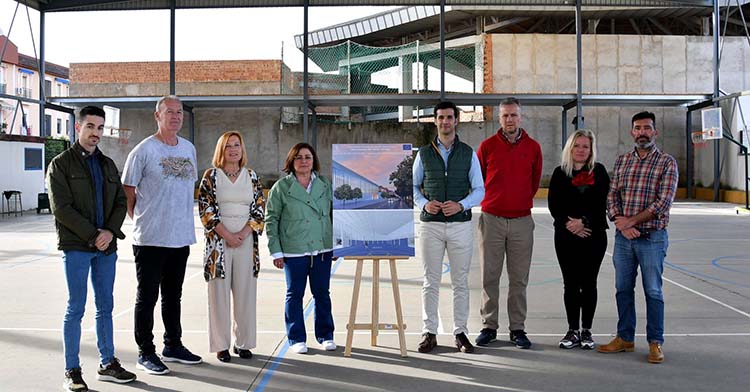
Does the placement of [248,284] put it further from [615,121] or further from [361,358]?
[615,121]

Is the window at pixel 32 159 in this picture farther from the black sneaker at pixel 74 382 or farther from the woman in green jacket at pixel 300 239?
the black sneaker at pixel 74 382

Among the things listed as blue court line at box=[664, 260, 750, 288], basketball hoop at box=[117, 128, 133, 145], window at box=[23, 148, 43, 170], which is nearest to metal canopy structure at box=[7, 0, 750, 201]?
basketball hoop at box=[117, 128, 133, 145]

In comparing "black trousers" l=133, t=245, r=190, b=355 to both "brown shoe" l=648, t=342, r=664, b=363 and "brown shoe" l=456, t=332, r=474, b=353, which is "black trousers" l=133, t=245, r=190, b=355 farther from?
"brown shoe" l=648, t=342, r=664, b=363

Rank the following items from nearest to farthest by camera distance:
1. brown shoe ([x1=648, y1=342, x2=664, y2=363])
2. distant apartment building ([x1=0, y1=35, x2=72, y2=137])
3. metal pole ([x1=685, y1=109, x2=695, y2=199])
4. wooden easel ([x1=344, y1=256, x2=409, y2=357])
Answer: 1. brown shoe ([x1=648, y1=342, x2=664, y2=363])
2. wooden easel ([x1=344, y1=256, x2=409, y2=357])
3. metal pole ([x1=685, y1=109, x2=695, y2=199])
4. distant apartment building ([x1=0, y1=35, x2=72, y2=137])

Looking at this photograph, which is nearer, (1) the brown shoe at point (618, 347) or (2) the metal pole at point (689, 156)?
(1) the brown shoe at point (618, 347)

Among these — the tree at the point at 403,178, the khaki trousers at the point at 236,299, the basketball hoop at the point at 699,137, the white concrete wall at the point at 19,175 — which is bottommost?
the khaki trousers at the point at 236,299

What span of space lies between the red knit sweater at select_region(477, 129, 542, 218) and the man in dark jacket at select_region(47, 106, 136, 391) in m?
2.99

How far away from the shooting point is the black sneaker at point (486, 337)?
5887 millimetres

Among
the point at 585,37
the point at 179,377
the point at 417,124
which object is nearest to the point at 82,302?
the point at 179,377

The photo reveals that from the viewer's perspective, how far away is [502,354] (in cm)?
563

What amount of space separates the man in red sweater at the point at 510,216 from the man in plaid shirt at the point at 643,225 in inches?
27.4

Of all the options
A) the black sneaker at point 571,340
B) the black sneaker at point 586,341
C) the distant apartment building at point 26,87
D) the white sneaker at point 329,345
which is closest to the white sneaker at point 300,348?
the white sneaker at point 329,345

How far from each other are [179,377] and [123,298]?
3.56m

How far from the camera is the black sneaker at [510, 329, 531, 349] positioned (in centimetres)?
579
